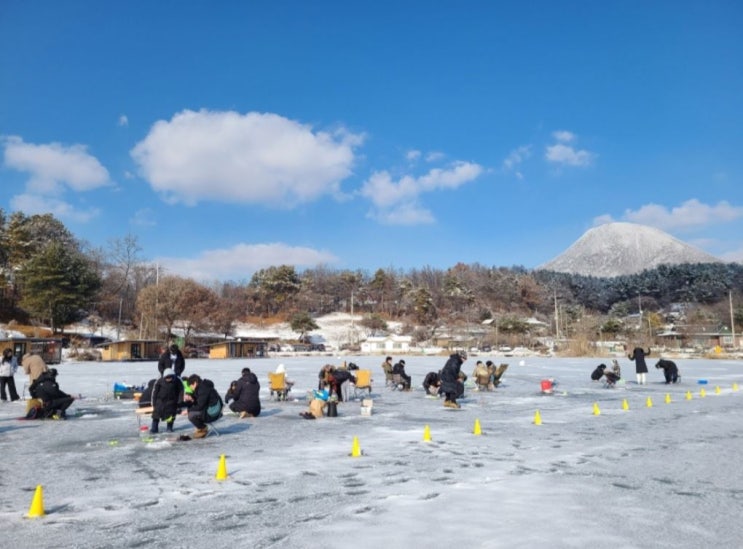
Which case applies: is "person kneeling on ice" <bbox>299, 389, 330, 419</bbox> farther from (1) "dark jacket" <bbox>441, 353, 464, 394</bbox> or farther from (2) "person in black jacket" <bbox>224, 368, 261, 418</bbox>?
(1) "dark jacket" <bbox>441, 353, 464, 394</bbox>

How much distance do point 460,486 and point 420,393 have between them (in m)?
13.4

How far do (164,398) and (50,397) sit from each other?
4108 mm

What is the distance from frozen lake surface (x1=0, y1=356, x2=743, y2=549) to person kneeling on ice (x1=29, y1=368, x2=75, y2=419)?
591mm

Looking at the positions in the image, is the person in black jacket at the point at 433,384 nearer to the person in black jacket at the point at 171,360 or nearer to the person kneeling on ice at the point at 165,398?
the person in black jacket at the point at 171,360

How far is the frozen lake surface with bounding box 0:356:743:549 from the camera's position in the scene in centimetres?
529

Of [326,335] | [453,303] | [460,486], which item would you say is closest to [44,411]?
[460,486]

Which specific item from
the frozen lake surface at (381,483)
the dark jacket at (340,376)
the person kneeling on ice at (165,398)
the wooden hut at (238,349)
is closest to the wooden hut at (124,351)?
the wooden hut at (238,349)

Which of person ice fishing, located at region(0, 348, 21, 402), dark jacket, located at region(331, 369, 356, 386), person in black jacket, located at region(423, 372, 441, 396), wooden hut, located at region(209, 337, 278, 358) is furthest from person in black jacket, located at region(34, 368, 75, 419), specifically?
wooden hut, located at region(209, 337, 278, 358)

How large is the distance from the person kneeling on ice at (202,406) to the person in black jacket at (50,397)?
3953mm

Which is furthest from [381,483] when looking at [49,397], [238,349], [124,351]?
[238,349]

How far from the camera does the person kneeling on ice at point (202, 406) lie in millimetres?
10844

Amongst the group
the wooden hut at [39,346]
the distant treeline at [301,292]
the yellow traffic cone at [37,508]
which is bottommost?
the yellow traffic cone at [37,508]

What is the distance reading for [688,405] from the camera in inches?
649

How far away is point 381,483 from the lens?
23.9 ft
